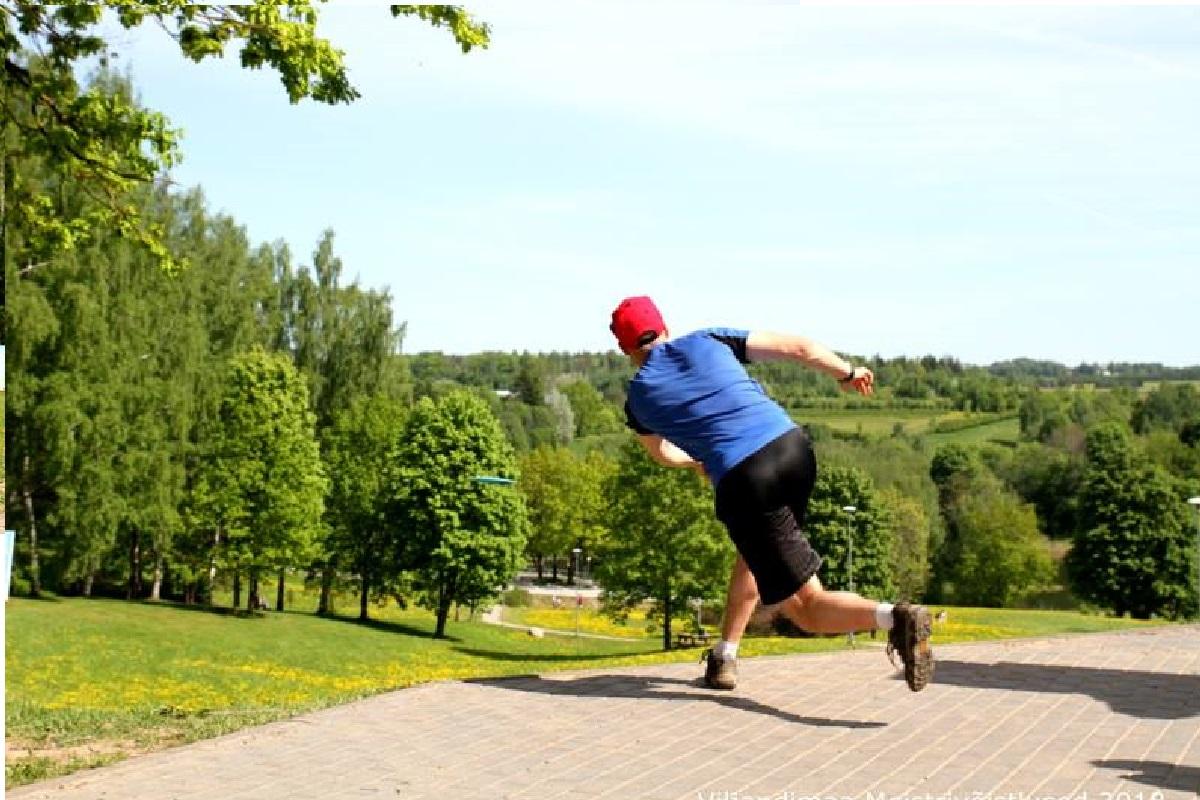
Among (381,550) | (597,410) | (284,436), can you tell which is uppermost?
(597,410)


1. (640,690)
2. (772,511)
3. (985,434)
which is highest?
(985,434)

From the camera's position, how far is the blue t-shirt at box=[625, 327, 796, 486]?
22.4ft

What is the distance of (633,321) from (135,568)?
45.3 m

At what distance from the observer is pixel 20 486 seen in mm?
39000

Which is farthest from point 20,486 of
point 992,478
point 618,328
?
point 992,478

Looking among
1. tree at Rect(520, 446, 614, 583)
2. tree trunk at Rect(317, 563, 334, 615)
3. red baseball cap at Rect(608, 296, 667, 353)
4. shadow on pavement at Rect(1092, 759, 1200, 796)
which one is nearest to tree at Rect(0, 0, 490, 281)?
red baseball cap at Rect(608, 296, 667, 353)

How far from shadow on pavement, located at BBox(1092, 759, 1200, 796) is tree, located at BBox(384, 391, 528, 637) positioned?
42588mm

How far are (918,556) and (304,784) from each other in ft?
260

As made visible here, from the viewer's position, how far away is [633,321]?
24.1ft

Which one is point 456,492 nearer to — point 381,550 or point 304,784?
point 381,550

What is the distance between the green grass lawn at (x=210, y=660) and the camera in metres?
9.00

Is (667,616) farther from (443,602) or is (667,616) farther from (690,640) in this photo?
(443,602)

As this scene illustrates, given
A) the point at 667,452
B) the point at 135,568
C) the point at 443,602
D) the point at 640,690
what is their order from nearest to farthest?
1. the point at 667,452
2. the point at 640,690
3. the point at 135,568
4. the point at 443,602

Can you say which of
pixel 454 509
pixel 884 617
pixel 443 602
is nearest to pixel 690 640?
pixel 443 602
